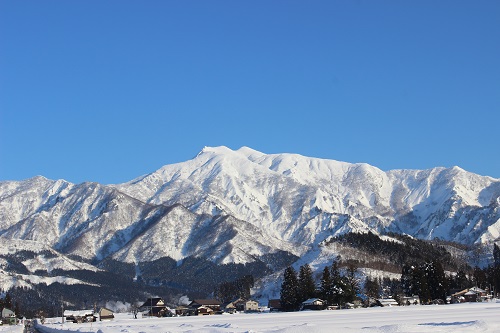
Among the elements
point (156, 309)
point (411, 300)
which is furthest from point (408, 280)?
point (156, 309)

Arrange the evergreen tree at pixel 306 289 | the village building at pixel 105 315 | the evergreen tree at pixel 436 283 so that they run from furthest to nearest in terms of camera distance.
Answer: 1. the village building at pixel 105 315
2. the evergreen tree at pixel 436 283
3. the evergreen tree at pixel 306 289

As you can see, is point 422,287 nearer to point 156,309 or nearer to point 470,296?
point 470,296

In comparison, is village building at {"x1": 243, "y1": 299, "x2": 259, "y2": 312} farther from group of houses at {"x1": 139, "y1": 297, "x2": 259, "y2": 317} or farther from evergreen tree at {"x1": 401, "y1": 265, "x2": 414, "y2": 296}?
evergreen tree at {"x1": 401, "y1": 265, "x2": 414, "y2": 296}

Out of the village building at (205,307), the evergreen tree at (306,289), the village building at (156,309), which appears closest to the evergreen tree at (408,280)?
the evergreen tree at (306,289)

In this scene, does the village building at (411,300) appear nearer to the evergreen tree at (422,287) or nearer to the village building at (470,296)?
the evergreen tree at (422,287)

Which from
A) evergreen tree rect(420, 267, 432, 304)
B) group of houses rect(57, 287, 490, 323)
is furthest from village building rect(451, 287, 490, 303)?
evergreen tree rect(420, 267, 432, 304)

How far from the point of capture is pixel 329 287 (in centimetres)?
14250

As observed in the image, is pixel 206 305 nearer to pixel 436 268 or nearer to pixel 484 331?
pixel 436 268

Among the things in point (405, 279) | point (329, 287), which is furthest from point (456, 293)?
point (329, 287)

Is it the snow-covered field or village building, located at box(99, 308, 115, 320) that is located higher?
village building, located at box(99, 308, 115, 320)

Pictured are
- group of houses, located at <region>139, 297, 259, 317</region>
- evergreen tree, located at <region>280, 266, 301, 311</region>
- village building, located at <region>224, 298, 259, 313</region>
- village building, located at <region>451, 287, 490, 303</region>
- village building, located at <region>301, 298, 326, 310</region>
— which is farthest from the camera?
village building, located at <region>224, 298, 259, 313</region>

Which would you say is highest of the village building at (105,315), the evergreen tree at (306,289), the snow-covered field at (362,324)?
the evergreen tree at (306,289)

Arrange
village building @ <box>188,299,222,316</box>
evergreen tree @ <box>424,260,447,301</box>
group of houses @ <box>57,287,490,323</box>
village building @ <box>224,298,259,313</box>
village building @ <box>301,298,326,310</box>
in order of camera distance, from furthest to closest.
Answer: village building @ <box>224,298,259,313</box>, village building @ <box>188,299,222,316</box>, evergreen tree @ <box>424,260,447,301</box>, group of houses @ <box>57,287,490,323</box>, village building @ <box>301,298,326,310</box>

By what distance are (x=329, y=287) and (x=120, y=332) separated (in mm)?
84809
